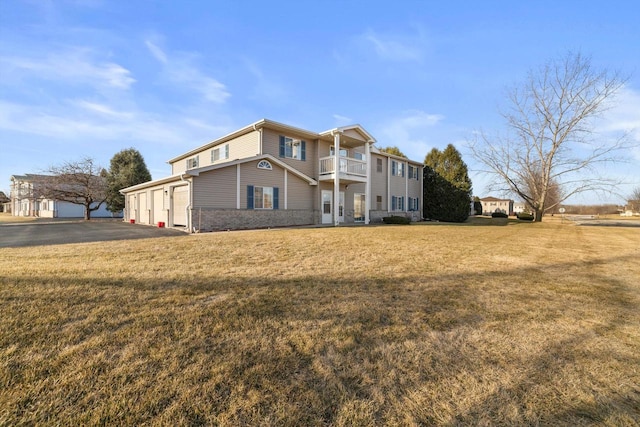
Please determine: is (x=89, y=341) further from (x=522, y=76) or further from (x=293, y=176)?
(x=522, y=76)

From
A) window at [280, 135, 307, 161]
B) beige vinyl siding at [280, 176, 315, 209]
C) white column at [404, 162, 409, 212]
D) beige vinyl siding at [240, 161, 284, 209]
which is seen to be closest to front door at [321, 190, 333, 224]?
beige vinyl siding at [280, 176, 315, 209]

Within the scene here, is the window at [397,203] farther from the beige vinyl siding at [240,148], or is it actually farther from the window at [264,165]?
the beige vinyl siding at [240,148]

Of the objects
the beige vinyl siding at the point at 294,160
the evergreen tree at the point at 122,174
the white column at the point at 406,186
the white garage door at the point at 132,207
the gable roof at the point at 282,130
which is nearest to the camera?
the gable roof at the point at 282,130

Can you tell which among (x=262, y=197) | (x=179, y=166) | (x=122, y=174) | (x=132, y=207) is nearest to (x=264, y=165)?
(x=262, y=197)

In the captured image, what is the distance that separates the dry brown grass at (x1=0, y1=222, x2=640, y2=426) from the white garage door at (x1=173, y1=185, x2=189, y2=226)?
963 cm

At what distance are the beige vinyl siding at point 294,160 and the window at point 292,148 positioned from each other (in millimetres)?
205

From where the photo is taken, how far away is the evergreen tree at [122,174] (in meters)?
29.4

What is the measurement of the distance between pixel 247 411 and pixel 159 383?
783mm

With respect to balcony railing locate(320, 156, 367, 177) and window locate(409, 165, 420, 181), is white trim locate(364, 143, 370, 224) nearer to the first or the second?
balcony railing locate(320, 156, 367, 177)

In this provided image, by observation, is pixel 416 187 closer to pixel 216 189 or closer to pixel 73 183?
pixel 216 189

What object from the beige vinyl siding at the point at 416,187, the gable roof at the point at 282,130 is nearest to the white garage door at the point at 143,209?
the gable roof at the point at 282,130

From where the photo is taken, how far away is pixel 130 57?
11289 millimetres

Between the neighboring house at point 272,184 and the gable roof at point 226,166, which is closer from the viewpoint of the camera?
the gable roof at point 226,166

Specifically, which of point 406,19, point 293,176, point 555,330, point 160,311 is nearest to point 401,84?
point 406,19
